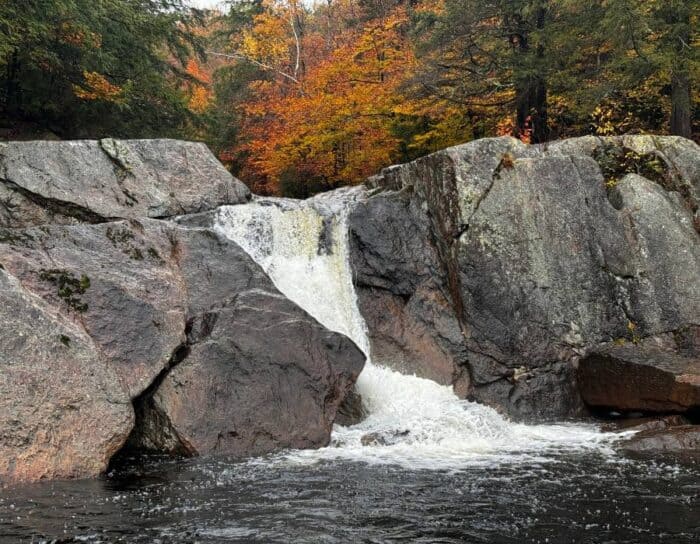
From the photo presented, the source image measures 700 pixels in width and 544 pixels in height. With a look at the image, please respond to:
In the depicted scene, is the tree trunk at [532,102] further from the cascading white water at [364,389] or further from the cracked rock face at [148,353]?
the cracked rock face at [148,353]

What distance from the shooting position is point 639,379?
32.8 ft

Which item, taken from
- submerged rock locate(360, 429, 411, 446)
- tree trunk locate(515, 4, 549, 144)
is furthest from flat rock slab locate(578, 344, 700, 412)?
tree trunk locate(515, 4, 549, 144)

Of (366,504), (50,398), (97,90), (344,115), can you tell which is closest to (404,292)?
(366,504)

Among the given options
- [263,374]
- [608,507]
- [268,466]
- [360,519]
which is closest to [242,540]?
[360,519]

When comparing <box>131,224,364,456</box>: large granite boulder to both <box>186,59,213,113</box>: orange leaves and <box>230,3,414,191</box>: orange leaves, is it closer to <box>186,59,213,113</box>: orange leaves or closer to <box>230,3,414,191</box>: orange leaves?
<box>230,3,414,191</box>: orange leaves

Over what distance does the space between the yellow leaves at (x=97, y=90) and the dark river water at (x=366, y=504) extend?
1060 cm

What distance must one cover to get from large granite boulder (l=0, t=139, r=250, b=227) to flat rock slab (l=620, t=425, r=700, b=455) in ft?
25.6

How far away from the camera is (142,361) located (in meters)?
8.91

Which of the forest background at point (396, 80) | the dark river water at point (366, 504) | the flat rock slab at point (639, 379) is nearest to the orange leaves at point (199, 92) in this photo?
the forest background at point (396, 80)

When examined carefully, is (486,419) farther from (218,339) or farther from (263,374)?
(218,339)

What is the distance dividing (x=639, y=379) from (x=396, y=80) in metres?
10.9

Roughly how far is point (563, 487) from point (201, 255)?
20.4ft

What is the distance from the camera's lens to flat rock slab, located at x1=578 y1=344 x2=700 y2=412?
31.3 feet

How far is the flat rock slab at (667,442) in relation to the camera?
27.9 feet
